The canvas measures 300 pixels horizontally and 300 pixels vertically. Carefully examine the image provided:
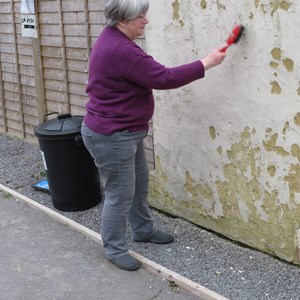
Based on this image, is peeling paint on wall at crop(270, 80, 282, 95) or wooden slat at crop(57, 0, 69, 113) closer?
peeling paint on wall at crop(270, 80, 282, 95)

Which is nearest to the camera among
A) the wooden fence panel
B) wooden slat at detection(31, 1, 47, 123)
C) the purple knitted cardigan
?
the purple knitted cardigan

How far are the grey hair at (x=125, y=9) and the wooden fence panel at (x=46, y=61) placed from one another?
4.35ft

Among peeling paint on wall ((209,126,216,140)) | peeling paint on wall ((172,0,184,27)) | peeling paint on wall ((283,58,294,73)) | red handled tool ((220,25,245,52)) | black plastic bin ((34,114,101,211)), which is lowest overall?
black plastic bin ((34,114,101,211))

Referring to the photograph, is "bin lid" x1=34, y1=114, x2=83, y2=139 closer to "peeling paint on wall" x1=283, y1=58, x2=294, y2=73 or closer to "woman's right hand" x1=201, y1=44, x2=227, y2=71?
"woman's right hand" x1=201, y1=44, x2=227, y2=71

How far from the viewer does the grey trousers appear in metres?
3.88

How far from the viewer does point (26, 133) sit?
755 cm

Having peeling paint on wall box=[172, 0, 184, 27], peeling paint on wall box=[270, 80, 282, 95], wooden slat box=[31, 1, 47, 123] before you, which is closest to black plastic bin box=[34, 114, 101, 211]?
peeling paint on wall box=[172, 0, 184, 27]

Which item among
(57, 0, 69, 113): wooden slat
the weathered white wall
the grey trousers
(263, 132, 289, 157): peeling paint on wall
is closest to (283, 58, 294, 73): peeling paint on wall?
the weathered white wall

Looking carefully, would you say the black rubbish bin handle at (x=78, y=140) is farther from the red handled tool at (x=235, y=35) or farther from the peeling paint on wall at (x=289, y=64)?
the peeling paint on wall at (x=289, y=64)

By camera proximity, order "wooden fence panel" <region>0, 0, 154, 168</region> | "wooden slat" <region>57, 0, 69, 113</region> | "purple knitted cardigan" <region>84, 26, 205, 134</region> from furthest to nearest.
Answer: "wooden slat" <region>57, 0, 69, 113</region> < "wooden fence panel" <region>0, 0, 154, 168</region> < "purple knitted cardigan" <region>84, 26, 205, 134</region>

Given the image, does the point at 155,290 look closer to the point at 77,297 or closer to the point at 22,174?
the point at 77,297

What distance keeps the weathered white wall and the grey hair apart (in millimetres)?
645

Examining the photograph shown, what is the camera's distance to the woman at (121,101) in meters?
3.62

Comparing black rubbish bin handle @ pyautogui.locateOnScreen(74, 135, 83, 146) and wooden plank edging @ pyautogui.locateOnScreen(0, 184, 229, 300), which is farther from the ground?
black rubbish bin handle @ pyautogui.locateOnScreen(74, 135, 83, 146)
